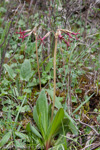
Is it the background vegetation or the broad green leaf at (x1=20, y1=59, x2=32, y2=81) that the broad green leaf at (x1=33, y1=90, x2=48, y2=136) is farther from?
the broad green leaf at (x1=20, y1=59, x2=32, y2=81)

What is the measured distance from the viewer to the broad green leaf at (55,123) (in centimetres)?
142

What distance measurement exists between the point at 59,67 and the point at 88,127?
0.97 m

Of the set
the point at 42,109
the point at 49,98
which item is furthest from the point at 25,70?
the point at 42,109

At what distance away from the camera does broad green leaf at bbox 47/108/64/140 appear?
1.42 m

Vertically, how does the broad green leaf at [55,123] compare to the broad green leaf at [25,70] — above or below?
below

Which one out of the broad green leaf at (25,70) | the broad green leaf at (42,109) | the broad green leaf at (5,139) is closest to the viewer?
the broad green leaf at (5,139)

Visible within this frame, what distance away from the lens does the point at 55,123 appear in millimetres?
1468

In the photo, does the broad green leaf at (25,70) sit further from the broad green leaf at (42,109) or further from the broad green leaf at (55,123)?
the broad green leaf at (55,123)

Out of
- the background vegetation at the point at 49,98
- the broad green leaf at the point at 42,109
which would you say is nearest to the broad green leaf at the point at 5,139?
the background vegetation at the point at 49,98

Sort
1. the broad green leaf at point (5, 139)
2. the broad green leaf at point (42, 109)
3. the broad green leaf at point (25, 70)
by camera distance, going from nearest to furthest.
Result: the broad green leaf at point (5, 139), the broad green leaf at point (42, 109), the broad green leaf at point (25, 70)

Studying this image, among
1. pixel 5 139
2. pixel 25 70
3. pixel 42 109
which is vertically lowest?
pixel 5 139

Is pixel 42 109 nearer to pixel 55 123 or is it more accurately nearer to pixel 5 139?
pixel 55 123

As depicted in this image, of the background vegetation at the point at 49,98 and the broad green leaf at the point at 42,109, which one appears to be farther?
the broad green leaf at the point at 42,109

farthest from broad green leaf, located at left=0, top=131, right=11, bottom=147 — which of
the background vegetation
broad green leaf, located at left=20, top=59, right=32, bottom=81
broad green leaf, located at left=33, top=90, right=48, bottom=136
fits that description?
broad green leaf, located at left=20, top=59, right=32, bottom=81
